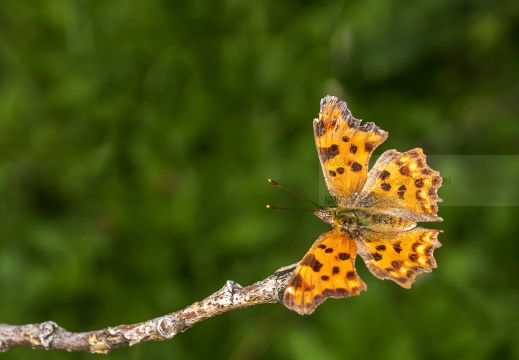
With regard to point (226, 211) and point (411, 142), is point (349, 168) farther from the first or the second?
point (411, 142)

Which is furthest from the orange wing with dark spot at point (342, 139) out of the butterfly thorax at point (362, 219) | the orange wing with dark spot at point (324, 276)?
the orange wing with dark spot at point (324, 276)

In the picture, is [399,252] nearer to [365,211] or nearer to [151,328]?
[365,211]

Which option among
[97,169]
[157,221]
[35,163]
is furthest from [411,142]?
[35,163]

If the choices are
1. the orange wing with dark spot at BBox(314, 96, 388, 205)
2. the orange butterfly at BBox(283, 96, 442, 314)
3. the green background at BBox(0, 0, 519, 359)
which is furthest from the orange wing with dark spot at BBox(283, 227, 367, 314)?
the green background at BBox(0, 0, 519, 359)

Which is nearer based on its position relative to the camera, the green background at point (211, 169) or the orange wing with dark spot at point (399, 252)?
the orange wing with dark spot at point (399, 252)

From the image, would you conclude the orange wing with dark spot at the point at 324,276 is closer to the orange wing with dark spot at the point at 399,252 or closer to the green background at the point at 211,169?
the orange wing with dark spot at the point at 399,252

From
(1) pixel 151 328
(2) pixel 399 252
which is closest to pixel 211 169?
(2) pixel 399 252

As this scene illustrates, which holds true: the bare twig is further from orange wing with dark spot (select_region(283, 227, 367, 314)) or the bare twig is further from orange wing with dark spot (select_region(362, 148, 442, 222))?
orange wing with dark spot (select_region(362, 148, 442, 222))
